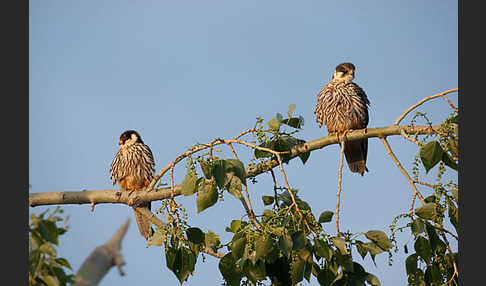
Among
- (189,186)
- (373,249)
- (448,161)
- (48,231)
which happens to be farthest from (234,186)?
(448,161)

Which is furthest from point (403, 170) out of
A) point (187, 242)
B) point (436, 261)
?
point (187, 242)

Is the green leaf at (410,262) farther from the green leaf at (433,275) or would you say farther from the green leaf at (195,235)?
the green leaf at (195,235)

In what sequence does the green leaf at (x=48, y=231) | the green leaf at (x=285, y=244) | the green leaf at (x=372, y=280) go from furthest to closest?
the green leaf at (x=372, y=280), the green leaf at (x=285, y=244), the green leaf at (x=48, y=231)

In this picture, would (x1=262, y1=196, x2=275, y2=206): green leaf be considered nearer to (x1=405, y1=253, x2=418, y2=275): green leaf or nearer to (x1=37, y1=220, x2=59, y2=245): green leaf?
(x1=405, y1=253, x2=418, y2=275): green leaf

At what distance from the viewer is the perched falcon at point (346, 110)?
16.8ft

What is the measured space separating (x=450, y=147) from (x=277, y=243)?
0.99 metres

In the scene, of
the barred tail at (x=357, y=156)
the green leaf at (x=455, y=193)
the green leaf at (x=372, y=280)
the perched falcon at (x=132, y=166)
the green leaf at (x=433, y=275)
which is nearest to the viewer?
the green leaf at (x=372, y=280)

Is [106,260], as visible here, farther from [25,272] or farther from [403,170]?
[403,170]

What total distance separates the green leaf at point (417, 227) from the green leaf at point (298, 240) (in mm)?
616

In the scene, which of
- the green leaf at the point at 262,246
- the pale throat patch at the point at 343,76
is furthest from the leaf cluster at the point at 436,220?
the pale throat patch at the point at 343,76

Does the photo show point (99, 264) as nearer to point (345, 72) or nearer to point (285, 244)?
point (285, 244)

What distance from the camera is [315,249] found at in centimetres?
243

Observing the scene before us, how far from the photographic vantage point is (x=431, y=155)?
260cm

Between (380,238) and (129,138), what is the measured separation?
3.99 metres
